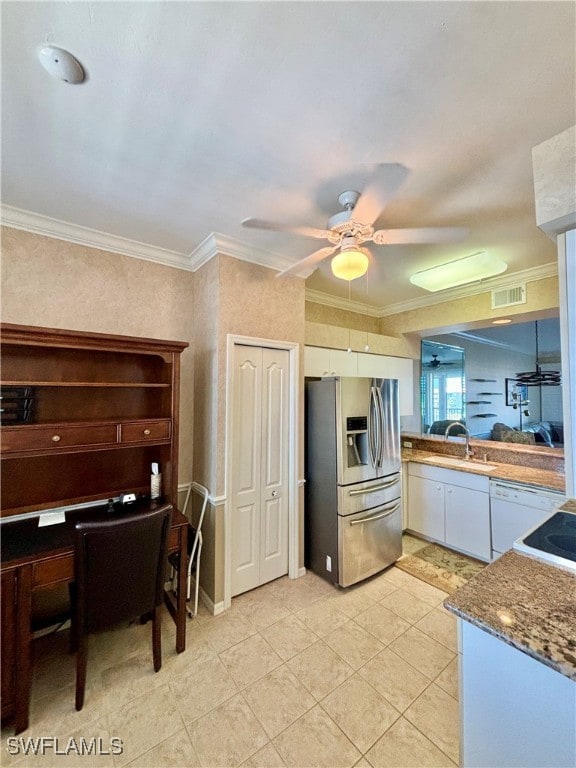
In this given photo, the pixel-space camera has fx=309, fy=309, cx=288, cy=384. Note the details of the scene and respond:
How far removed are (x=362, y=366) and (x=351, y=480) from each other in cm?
150

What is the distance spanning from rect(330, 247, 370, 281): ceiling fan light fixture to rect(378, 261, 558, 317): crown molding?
2182 millimetres

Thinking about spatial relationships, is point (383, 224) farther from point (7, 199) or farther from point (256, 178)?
point (7, 199)

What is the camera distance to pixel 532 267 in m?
2.90

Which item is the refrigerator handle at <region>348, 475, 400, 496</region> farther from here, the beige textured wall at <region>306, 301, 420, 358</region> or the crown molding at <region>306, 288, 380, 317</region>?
the crown molding at <region>306, 288, 380, 317</region>

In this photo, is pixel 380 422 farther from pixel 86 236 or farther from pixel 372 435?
pixel 86 236

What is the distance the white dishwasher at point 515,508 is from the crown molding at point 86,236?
347 centimetres

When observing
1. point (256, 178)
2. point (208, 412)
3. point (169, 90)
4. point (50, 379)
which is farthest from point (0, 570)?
point (256, 178)

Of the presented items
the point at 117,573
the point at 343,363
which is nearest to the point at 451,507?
the point at 343,363

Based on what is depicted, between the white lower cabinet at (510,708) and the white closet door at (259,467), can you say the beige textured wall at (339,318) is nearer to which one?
the white closet door at (259,467)

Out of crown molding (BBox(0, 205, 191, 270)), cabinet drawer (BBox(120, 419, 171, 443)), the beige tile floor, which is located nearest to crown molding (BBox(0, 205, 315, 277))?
crown molding (BBox(0, 205, 191, 270))

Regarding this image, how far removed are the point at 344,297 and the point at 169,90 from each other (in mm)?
2930

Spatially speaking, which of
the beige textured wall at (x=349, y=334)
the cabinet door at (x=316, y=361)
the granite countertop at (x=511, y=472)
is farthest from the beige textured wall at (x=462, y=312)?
the granite countertop at (x=511, y=472)

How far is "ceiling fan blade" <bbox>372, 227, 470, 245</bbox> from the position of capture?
1669 mm

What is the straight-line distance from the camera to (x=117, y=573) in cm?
165
